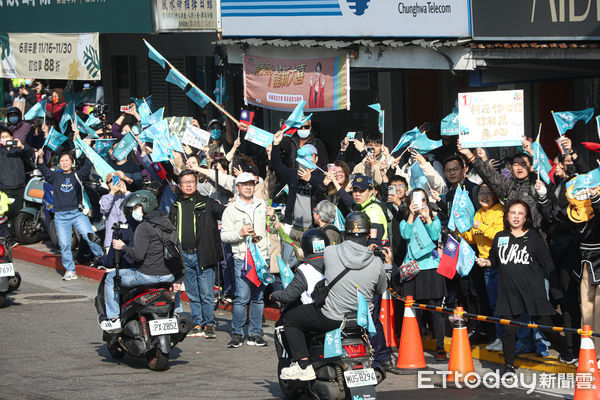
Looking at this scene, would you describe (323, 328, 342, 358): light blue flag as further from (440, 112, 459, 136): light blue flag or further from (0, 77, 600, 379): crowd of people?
(440, 112, 459, 136): light blue flag

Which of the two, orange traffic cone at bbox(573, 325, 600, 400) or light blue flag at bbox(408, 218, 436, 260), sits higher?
light blue flag at bbox(408, 218, 436, 260)

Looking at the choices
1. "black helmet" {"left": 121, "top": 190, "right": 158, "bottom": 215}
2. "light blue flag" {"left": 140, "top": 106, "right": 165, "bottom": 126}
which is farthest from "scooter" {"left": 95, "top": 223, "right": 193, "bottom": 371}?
"light blue flag" {"left": 140, "top": 106, "right": 165, "bottom": 126}

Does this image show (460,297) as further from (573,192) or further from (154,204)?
(154,204)

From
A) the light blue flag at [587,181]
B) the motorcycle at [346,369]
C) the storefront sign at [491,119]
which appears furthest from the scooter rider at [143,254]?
the light blue flag at [587,181]

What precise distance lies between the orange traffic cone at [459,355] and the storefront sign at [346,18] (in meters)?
4.18

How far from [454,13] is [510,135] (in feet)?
8.49

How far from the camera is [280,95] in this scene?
15977mm

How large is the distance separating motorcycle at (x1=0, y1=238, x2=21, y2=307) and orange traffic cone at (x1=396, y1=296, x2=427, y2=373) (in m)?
6.08

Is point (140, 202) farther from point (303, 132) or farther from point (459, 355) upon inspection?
point (459, 355)

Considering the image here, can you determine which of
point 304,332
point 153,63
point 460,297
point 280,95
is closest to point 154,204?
point 304,332

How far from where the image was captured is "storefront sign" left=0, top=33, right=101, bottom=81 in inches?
771

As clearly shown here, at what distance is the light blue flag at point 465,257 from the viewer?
10469mm

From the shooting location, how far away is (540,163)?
10.6m

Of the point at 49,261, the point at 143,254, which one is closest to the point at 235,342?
the point at 143,254
